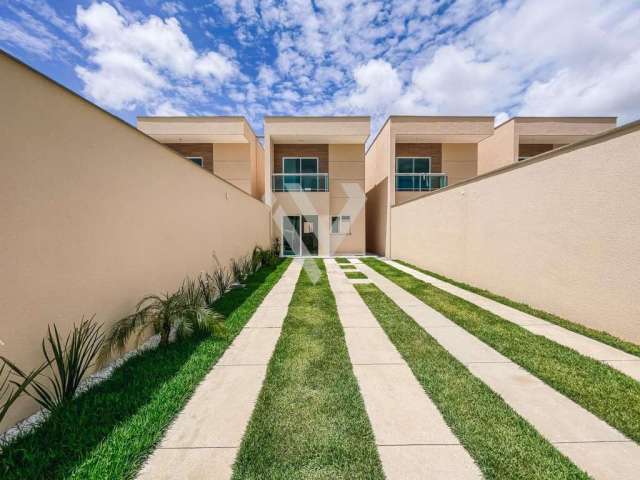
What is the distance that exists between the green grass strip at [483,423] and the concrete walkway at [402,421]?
Result: 0.09m

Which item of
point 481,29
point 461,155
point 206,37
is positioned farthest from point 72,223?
point 461,155

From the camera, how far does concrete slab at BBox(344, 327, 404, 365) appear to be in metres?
3.14

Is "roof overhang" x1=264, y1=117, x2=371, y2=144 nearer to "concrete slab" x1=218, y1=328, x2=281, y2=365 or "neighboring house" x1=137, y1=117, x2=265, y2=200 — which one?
"neighboring house" x1=137, y1=117, x2=265, y2=200

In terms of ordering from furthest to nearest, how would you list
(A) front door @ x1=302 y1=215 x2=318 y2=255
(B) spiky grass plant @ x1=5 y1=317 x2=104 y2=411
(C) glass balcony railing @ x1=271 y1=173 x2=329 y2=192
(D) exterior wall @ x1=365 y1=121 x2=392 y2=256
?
(A) front door @ x1=302 y1=215 x2=318 y2=255, (C) glass balcony railing @ x1=271 y1=173 x2=329 y2=192, (D) exterior wall @ x1=365 y1=121 x2=392 y2=256, (B) spiky grass plant @ x1=5 y1=317 x2=104 y2=411

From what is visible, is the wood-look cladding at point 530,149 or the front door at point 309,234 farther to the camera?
the wood-look cladding at point 530,149

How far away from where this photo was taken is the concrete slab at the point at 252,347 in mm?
3129

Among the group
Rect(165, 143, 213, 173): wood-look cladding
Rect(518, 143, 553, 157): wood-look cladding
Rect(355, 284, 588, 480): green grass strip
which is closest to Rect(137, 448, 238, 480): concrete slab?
Rect(355, 284, 588, 480): green grass strip

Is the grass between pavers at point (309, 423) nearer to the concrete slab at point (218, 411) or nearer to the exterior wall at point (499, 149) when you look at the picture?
the concrete slab at point (218, 411)

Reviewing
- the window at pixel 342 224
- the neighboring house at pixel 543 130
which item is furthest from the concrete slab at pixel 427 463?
the neighboring house at pixel 543 130

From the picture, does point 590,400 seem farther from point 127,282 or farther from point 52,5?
point 52,5

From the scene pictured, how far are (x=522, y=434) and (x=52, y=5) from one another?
7.38m

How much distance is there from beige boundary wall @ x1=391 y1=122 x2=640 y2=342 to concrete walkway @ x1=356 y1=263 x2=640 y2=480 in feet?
6.48

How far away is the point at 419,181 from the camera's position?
13906 mm

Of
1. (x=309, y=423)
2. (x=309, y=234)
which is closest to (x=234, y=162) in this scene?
(x=309, y=234)
